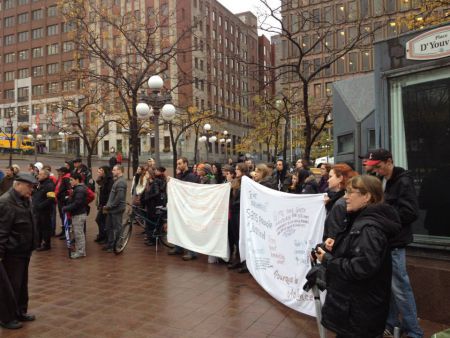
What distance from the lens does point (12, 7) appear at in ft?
271

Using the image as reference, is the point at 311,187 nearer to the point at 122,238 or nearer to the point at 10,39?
the point at 122,238

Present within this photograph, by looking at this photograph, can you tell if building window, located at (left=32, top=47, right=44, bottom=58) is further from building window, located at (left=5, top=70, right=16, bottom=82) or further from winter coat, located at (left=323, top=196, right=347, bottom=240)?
winter coat, located at (left=323, top=196, right=347, bottom=240)

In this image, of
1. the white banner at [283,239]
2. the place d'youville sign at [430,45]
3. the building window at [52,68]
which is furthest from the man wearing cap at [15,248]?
the building window at [52,68]

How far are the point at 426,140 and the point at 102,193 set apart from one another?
7583mm

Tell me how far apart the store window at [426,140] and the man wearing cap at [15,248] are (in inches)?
192

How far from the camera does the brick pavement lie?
4891 mm

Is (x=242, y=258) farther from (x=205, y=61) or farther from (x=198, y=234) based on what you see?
(x=205, y=61)

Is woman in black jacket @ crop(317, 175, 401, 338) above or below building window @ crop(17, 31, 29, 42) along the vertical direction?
below

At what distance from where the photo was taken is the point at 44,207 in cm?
970

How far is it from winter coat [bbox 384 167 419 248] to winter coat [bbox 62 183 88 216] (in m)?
6.33

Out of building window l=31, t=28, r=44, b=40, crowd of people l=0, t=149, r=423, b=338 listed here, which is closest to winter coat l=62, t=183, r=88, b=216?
crowd of people l=0, t=149, r=423, b=338

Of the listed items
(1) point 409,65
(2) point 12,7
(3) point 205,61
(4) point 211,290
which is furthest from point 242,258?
(2) point 12,7

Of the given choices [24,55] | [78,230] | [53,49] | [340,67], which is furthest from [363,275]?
[24,55]

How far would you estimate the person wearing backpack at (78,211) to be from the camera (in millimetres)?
8703
